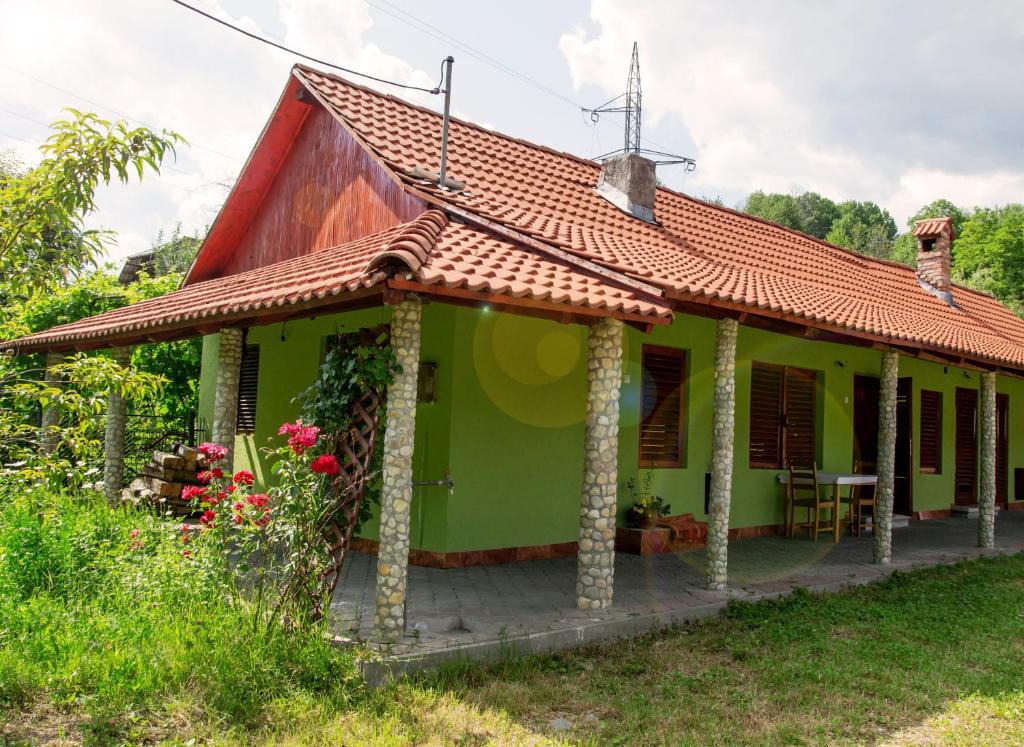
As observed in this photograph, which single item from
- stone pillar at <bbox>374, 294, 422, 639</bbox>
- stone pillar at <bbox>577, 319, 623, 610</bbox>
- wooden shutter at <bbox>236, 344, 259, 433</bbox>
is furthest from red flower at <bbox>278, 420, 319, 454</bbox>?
wooden shutter at <bbox>236, 344, 259, 433</bbox>

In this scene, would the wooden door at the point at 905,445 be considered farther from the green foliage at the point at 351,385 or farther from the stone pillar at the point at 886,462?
the green foliage at the point at 351,385

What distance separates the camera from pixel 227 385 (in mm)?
8773

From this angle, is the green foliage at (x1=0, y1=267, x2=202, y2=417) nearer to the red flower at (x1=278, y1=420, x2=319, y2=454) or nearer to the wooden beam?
the red flower at (x1=278, y1=420, x2=319, y2=454)

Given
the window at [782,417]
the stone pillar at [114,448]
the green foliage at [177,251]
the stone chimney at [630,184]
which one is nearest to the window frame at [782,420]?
the window at [782,417]

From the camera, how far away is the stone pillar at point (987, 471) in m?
11.2

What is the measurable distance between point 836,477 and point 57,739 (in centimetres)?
975

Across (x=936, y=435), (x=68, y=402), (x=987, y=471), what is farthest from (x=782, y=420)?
(x=68, y=402)

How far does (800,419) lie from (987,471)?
267 cm

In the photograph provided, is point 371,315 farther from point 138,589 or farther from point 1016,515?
point 1016,515

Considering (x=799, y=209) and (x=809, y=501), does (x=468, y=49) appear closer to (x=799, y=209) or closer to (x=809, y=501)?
(x=809, y=501)

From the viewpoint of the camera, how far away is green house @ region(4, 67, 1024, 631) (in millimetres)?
6453

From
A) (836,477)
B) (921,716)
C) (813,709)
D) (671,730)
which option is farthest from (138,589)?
(836,477)

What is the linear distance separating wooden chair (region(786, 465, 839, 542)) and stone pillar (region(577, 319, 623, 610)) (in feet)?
17.3

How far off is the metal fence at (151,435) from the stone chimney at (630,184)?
322 inches
